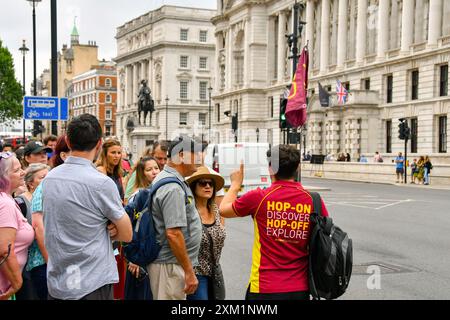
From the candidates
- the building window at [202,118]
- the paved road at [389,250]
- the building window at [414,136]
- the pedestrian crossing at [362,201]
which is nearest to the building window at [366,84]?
the building window at [414,136]

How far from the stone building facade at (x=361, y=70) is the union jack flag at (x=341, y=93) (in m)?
2.68

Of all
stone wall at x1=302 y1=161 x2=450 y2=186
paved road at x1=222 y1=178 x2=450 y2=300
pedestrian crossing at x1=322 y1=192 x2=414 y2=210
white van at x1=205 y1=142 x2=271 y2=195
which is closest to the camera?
paved road at x1=222 y1=178 x2=450 y2=300

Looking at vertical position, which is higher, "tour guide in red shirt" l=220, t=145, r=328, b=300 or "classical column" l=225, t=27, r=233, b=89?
"classical column" l=225, t=27, r=233, b=89

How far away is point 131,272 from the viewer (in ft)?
17.4

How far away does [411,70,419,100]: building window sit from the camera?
48263 mm

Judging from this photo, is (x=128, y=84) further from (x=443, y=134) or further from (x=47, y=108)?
(x=47, y=108)

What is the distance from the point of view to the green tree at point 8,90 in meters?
67.0

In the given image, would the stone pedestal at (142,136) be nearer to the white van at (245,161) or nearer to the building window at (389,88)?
the building window at (389,88)

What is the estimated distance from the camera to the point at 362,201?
22547mm

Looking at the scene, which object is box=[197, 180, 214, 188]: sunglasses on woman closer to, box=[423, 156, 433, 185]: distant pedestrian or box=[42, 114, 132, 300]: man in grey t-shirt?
box=[42, 114, 132, 300]: man in grey t-shirt

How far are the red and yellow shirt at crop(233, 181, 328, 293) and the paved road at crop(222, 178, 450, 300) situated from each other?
136 inches

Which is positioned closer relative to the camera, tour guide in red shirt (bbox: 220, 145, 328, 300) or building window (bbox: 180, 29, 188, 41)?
tour guide in red shirt (bbox: 220, 145, 328, 300)

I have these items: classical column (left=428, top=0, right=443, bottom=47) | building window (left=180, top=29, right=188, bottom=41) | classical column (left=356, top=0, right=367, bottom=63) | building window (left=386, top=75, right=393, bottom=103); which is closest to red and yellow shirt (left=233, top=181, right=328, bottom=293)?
classical column (left=428, top=0, right=443, bottom=47)
